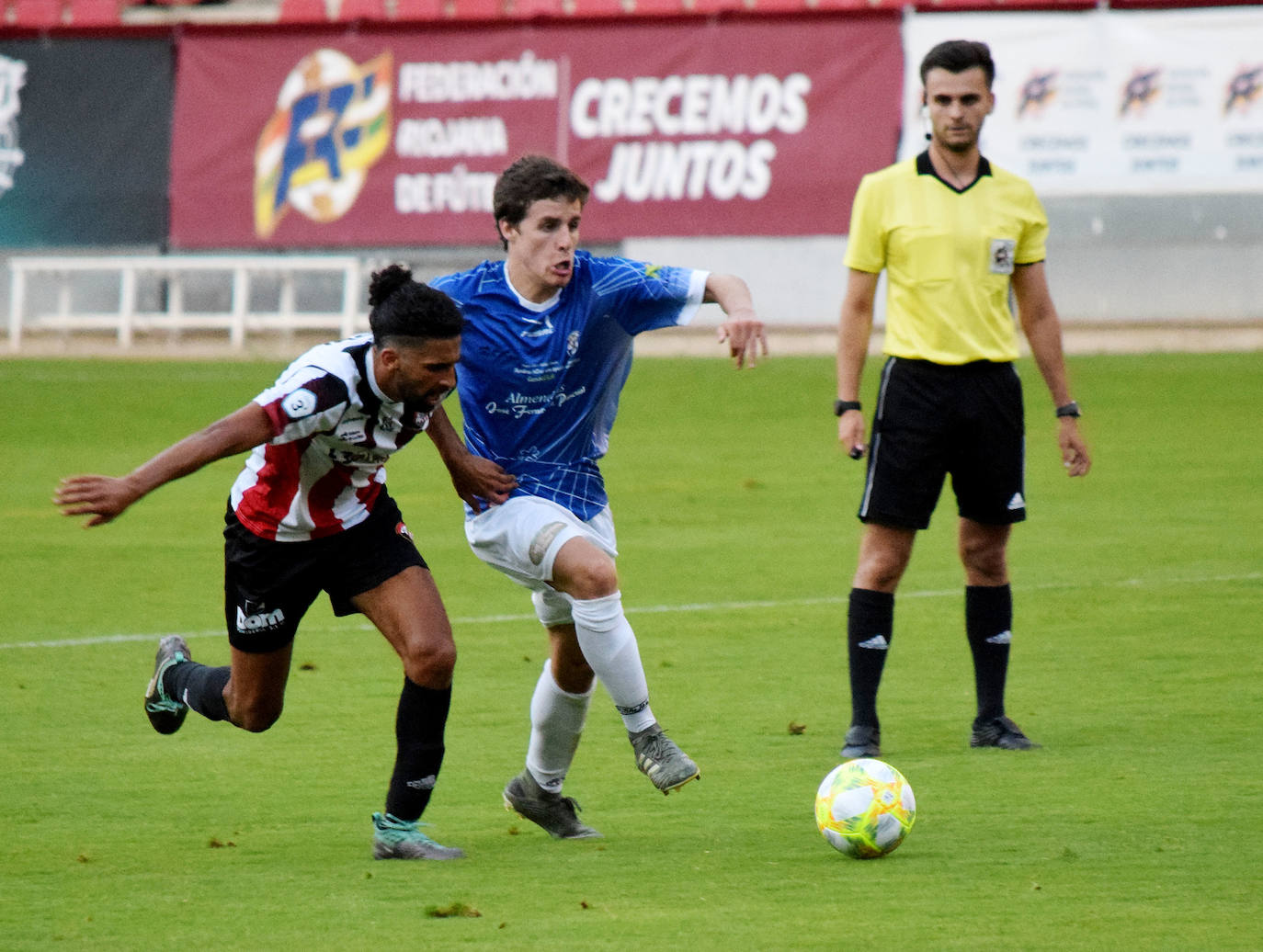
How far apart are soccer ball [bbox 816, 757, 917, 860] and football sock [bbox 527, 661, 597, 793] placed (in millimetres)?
795

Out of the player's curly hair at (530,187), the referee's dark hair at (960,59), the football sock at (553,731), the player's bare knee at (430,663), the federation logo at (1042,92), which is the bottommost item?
the football sock at (553,731)

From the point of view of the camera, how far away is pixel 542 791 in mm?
5301

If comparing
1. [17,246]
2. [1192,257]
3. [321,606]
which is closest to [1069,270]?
[1192,257]

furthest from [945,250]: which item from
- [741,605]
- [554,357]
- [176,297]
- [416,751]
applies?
[176,297]

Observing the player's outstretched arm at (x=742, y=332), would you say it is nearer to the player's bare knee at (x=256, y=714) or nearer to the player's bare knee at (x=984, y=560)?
the player's bare knee at (x=984, y=560)

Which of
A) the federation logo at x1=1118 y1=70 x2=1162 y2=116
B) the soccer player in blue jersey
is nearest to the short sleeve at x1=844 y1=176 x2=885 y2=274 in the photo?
the soccer player in blue jersey

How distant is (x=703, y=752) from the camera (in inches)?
243

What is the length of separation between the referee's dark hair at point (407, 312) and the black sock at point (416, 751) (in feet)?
2.91

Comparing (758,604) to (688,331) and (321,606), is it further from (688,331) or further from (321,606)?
(688,331)

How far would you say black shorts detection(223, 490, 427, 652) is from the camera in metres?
5.16

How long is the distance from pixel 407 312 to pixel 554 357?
0.70 meters

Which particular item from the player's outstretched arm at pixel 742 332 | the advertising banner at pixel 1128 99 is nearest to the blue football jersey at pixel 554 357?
the player's outstretched arm at pixel 742 332

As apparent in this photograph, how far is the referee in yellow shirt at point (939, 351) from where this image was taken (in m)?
6.02

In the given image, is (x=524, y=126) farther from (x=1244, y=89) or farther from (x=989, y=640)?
(x=989, y=640)
